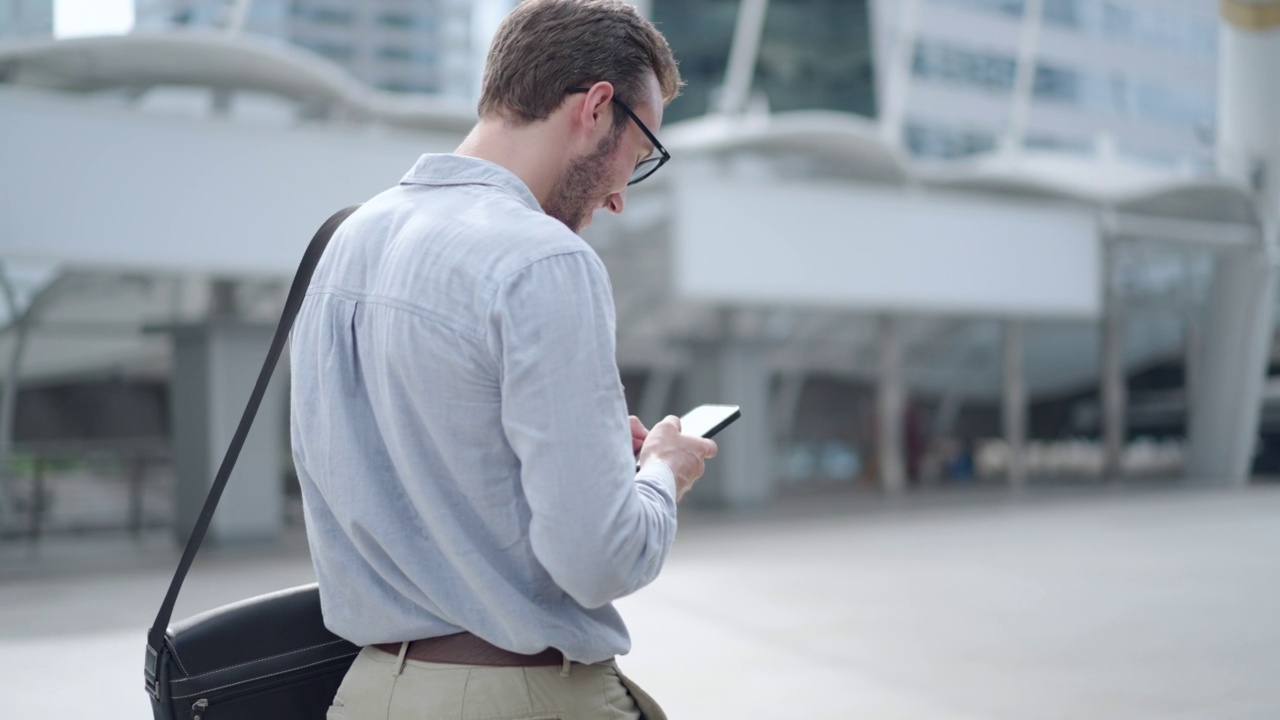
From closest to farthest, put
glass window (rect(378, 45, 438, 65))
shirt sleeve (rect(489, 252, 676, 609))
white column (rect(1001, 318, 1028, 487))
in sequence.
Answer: shirt sleeve (rect(489, 252, 676, 609)) < white column (rect(1001, 318, 1028, 487)) < glass window (rect(378, 45, 438, 65))

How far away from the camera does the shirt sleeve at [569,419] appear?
141cm

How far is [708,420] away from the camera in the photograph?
1.96 m

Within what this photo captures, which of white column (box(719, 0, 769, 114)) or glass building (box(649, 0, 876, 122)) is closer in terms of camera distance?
white column (box(719, 0, 769, 114))

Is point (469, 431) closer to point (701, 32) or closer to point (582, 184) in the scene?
point (582, 184)

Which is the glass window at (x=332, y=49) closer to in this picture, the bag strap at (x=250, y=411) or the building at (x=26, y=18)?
the building at (x=26, y=18)

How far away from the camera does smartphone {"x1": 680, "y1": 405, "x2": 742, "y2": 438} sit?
6.20 feet

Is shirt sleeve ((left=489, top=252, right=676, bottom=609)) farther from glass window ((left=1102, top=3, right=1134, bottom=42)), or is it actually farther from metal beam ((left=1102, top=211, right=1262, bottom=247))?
glass window ((left=1102, top=3, right=1134, bottom=42))

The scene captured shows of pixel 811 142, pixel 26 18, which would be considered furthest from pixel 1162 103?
pixel 26 18

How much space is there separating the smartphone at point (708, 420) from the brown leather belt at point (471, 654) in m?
0.41

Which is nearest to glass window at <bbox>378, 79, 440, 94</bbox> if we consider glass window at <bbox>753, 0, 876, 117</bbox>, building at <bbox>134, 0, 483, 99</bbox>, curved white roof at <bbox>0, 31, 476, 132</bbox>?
building at <bbox>134, 0, 483, 99</bbox>

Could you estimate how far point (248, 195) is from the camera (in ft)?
41.7

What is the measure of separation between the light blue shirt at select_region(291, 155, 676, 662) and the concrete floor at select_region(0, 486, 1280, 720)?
4.31 m

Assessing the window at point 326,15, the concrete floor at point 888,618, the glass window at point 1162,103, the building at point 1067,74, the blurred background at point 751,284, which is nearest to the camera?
the concrete floor at point 888,618

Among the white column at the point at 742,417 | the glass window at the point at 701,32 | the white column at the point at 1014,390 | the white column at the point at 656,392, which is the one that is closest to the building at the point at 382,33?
the white column at the point at 656,392
